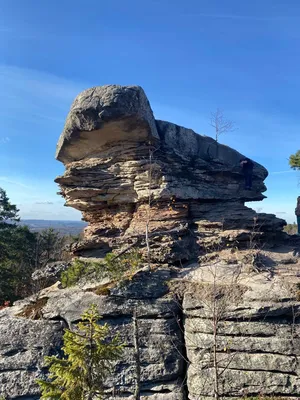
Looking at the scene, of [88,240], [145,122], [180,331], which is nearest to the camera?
[180,331]

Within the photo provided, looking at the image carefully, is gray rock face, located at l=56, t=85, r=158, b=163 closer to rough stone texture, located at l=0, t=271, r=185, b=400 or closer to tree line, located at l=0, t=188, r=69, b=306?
rough stone texture, located at l=0, t=271, r=185, b=400

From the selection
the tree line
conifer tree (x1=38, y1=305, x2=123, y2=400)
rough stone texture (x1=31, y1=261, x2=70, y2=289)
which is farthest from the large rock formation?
the tree line

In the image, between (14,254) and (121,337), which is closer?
(121,337)

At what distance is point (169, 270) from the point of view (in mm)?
12320

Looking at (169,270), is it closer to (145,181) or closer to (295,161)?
(145,181)

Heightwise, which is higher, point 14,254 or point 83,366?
point 14,254

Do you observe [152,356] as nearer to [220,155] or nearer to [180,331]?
[180,331]

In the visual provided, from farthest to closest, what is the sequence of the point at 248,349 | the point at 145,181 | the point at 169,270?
the point at 145,181 < the point at 169,270 < the point at 248,349

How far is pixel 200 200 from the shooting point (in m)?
15.8

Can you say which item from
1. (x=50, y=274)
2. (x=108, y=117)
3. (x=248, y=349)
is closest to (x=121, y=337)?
(x=248, y=349)

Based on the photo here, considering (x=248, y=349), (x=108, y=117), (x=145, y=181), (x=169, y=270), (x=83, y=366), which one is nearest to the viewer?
(x=83, y=366)

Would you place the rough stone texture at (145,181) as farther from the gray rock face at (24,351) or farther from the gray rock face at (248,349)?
the gray rock face at (24,351)

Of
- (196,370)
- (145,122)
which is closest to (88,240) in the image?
(145,122)

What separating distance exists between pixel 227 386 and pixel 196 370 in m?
0.96
